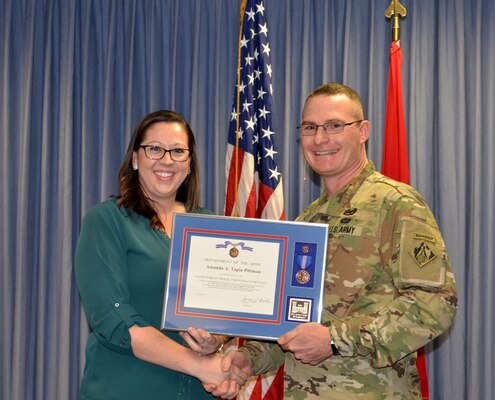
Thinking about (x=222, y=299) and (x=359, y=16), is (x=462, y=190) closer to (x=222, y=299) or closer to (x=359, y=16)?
(x=359, y=16)

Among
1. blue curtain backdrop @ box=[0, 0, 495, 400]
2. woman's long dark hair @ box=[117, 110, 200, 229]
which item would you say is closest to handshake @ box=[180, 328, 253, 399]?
woman's long dark hair @ box=[117, 110, 200, 229]

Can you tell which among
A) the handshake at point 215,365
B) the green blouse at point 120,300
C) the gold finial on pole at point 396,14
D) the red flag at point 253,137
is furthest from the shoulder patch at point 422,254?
the gold finial on pole at point 396,14

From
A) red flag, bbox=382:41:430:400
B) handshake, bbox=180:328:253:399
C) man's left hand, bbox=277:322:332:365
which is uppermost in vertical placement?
red flag, bbox=382:41:430:400

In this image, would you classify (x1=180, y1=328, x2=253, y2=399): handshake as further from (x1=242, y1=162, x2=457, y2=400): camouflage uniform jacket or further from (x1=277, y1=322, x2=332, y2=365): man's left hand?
(x1=277, y1=322, x2=332, y2=365): man's left hand

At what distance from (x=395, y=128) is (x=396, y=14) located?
2.55ft

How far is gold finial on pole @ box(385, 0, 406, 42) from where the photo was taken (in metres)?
4.15

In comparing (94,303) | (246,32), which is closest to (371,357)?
(94,303)

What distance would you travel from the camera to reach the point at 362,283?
2.31 m

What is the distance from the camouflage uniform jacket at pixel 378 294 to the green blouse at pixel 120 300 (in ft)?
1.80

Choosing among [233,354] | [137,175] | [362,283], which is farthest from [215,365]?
[137,175]

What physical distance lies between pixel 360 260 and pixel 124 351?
3.17 ft

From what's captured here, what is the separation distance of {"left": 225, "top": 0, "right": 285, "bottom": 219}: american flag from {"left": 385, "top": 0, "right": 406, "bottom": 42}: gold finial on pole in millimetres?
872

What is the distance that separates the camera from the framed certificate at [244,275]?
90.1 inches

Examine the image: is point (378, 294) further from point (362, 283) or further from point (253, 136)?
point (253, 136)
